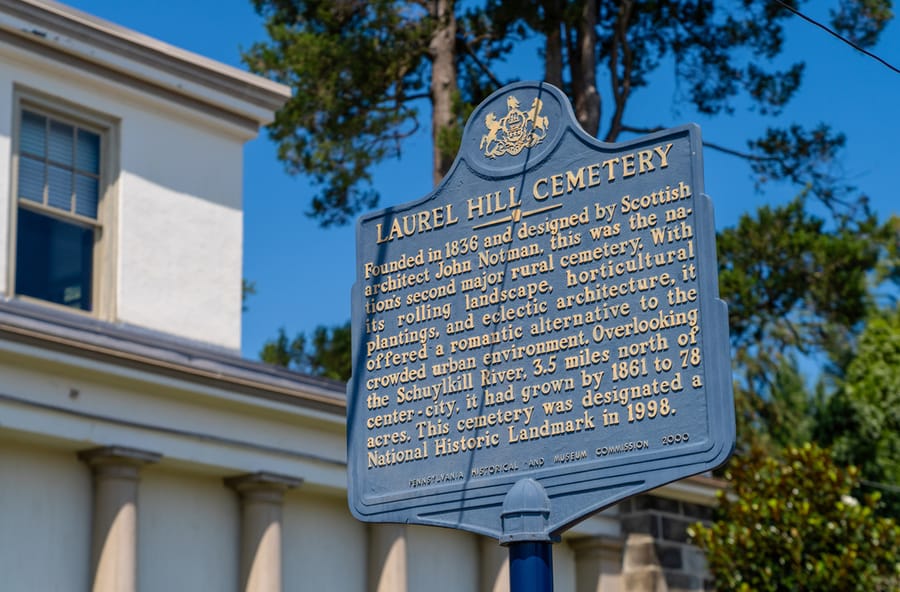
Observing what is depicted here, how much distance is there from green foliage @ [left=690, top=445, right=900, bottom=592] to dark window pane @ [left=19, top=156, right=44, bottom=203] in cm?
843

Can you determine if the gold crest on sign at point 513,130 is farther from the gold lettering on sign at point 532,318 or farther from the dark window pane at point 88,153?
the dark window pane at point 88,153

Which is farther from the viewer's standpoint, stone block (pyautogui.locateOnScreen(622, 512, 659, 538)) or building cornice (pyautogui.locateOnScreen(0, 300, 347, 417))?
stone block (pyautogui.locateOnScreen(622, 512, 659, 538))

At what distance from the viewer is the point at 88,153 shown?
16.4 metres

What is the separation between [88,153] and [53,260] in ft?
4.57

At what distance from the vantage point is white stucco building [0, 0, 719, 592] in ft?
44.2

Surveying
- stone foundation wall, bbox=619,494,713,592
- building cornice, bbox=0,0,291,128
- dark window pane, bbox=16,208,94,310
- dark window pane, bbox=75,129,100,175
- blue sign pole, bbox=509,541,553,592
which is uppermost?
building cornice, bbox=0,0,291,128

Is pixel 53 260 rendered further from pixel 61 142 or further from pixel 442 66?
pixel 442 66

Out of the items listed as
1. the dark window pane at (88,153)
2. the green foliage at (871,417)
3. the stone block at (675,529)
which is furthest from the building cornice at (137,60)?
the green foliage at (871,417)

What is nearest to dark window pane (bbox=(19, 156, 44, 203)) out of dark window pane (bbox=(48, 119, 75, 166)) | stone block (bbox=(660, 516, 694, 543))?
dark window pane (bbox=(48, 119, 75, 166))

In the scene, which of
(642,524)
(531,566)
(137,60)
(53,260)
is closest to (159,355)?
(53,260)

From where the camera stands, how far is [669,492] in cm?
1812

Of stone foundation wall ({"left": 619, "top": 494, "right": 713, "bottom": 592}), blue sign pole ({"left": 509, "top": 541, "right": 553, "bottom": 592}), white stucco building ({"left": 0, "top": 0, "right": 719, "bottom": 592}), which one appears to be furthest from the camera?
stone foundation wall ({"left": 619, "top": 494, "right": 713, "bottom": 592})

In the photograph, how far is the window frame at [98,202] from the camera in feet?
50.7

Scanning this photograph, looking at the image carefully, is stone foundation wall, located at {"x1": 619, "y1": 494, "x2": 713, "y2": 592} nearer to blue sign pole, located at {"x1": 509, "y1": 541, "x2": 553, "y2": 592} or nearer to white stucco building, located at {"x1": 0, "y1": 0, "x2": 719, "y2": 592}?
white stucco building, located at {"x1": 0, "y1": 0, "x2": 719, "y2": 592}
